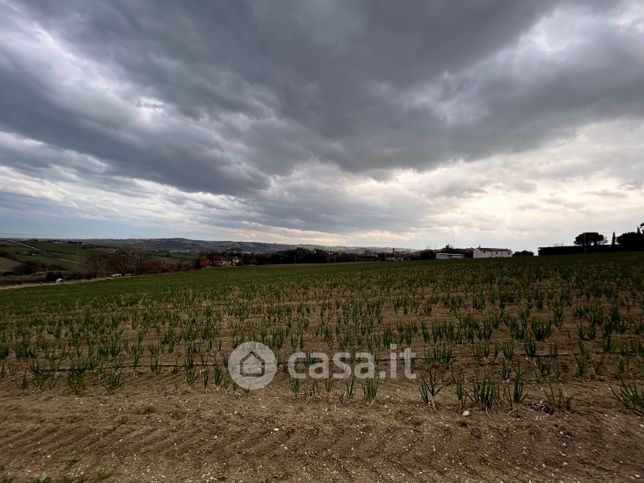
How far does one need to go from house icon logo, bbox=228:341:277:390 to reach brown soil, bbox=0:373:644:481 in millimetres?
689

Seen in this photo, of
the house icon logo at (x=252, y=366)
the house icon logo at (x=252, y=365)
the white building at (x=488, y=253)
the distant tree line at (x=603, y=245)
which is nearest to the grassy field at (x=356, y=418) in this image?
the house icon logo at (x=252, y=365)

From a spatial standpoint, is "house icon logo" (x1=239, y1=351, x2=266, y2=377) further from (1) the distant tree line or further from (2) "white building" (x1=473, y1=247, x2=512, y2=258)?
(2) "white building" (x1=473, y1=247, x2=512, y2=258)

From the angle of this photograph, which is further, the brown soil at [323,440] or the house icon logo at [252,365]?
the house icon logo at [252,365]

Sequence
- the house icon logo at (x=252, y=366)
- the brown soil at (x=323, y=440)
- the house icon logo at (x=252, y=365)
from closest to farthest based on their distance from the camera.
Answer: the brown soil at (x=323, y=440) → the house icon logo at (x=252, y=365) → the house icon logo at (x=252, y=366)

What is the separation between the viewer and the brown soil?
10.2 feet

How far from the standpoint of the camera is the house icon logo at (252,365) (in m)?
5.59

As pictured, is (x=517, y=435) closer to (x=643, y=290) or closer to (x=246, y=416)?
(x=246, y=416)

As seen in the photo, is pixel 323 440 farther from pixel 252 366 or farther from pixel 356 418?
pixel 252 366

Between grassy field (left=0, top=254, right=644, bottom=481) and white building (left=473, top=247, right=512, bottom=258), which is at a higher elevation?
white building (left=473, top=247, right=512, bottom=258)

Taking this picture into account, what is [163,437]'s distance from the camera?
3.88m

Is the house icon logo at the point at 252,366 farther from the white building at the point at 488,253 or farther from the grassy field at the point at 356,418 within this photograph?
the white building at the point at 488,253

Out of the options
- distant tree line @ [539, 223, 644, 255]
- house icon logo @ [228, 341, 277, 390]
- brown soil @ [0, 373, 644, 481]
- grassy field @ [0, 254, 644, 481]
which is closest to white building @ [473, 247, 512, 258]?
distant tree line @ [539, 223, 644, 255]

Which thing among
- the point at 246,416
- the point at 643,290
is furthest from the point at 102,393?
the point at 643,290

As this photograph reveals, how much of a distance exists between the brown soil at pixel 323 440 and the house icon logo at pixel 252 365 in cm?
69
